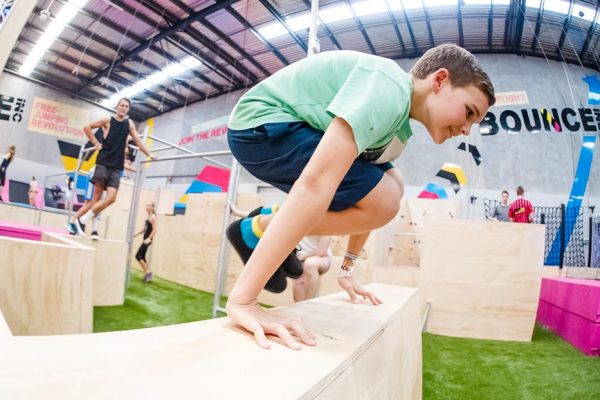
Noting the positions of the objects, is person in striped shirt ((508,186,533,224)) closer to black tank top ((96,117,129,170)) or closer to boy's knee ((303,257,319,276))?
boy's knee ((303,257,319,276))

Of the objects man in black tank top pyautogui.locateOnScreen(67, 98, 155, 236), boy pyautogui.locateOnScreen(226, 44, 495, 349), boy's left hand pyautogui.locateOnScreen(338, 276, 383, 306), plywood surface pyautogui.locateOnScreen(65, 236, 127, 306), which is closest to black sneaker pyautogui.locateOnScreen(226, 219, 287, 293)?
boy pyautogui.locateOnScreen(226, 44, 495, 349)

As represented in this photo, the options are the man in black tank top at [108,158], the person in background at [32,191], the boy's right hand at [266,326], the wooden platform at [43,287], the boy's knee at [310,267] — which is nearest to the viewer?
the boy's right hand at [266,326]

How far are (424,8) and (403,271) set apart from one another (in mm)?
3801

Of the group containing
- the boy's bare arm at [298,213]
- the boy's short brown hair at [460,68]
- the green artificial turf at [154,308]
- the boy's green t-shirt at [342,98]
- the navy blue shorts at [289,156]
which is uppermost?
the boy's short brown hair at [460,68]

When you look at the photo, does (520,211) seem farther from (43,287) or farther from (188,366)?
(188,366)

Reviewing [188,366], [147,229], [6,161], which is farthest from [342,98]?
[6,161]

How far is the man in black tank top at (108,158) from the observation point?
9.46 ft

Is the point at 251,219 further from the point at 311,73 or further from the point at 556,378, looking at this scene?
the point at 556,378

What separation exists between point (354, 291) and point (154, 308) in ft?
6.68

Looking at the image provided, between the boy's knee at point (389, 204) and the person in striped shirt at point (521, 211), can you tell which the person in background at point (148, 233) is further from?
the person in striped shirt at point (521, 211)

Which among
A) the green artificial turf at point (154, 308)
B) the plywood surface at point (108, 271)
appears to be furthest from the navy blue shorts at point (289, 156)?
the plywood surface at point (108, 271)

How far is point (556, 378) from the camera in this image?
5.26 feet

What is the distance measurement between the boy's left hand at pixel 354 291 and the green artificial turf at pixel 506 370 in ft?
1.96

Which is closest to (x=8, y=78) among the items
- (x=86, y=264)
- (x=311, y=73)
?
(x=86, y=264)
